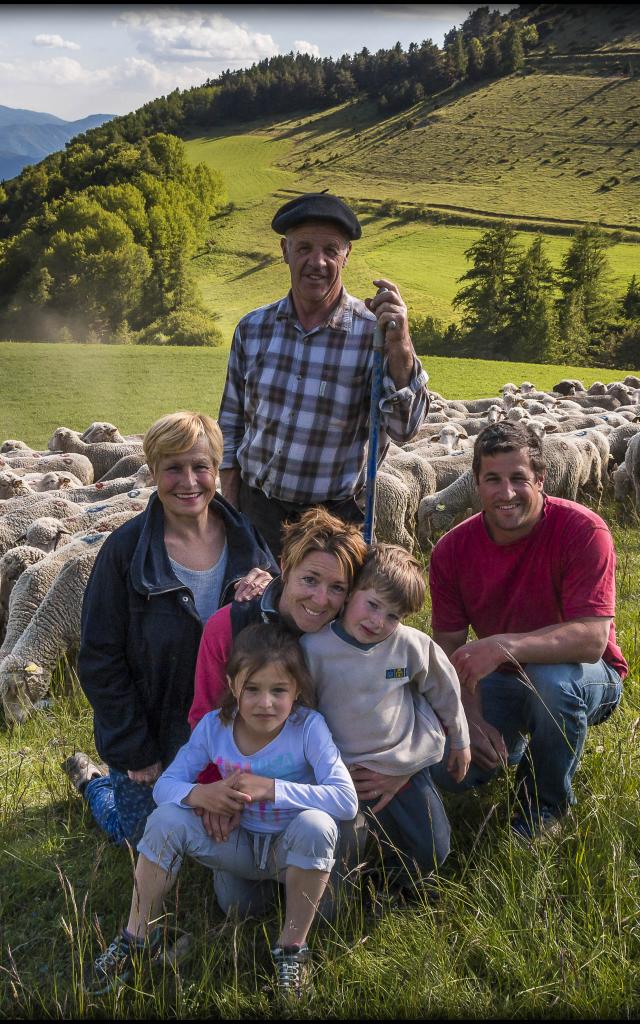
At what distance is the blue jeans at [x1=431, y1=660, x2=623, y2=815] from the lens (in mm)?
3236

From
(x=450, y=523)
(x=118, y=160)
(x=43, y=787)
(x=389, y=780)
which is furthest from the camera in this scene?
(x=118, y=160)

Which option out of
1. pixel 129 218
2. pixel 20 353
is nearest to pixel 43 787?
pixel 20 353

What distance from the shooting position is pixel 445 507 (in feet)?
31.0

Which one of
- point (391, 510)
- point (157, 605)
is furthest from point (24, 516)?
point (157, 605)

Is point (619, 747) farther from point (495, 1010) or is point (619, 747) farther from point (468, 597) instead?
point (495, 1010)

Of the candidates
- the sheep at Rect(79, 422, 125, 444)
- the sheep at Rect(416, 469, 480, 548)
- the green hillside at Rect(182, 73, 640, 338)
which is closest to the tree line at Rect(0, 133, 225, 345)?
the green hillside at Rect(182, 73, 640, 338)

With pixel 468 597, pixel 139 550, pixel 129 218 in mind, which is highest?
pixel 129 218

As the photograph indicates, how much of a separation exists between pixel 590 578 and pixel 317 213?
1949 millimetres

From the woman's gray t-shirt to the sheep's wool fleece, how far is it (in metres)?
0.64

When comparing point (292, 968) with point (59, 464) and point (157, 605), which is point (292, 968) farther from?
point (59, 464)

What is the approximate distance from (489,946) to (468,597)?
4.87 ft

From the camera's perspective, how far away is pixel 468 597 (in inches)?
146

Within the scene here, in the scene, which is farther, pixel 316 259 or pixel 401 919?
pixel 316 259

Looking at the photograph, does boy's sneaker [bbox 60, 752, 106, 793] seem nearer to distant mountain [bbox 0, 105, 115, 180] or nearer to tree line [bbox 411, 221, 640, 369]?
tree line [bbox 411, 221, 640, 369]
